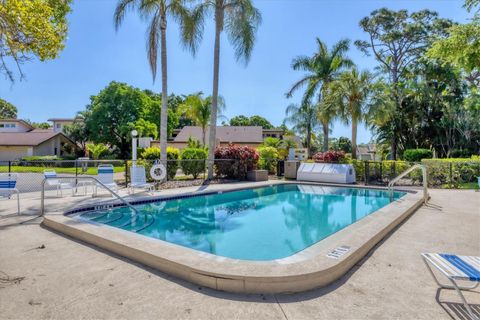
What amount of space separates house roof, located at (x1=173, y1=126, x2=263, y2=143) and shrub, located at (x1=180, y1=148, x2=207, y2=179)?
877 inches

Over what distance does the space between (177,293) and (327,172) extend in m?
13.2

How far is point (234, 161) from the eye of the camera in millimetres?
15125

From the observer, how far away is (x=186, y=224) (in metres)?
7.40

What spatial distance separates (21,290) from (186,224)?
4.41m

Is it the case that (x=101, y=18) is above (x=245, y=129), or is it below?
above

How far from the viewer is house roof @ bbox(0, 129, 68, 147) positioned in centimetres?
3306

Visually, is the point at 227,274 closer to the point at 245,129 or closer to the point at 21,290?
the point at 21,290

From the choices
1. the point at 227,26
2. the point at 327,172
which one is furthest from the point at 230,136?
the point at 327,172

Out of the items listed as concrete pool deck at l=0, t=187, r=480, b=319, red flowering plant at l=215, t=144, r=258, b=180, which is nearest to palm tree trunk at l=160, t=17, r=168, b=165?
red flowering plant at l=215, t=144, r=258, b=180

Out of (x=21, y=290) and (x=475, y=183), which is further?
(x=475, y=183)

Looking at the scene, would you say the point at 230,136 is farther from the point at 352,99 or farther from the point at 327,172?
the point at 327,172

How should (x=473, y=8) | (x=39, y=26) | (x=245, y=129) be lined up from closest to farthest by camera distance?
(x=39, y=26) → (x=473, y=8) → (x=245, y=129)

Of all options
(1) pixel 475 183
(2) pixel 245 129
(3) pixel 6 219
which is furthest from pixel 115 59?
(2) pixel 245 129

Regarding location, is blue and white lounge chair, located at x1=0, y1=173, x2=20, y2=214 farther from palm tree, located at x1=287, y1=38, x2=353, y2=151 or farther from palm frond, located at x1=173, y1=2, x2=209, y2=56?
palm tree, located at x1=287, y1=38, x2=353, y2=151
